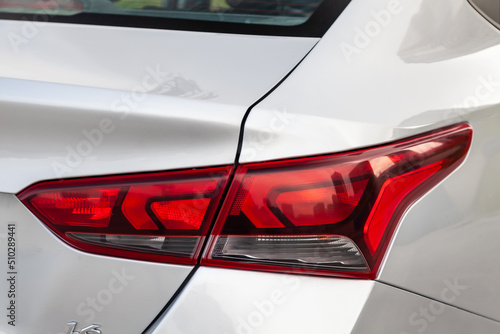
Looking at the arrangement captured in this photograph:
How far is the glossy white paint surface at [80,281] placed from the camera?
41.8 inches

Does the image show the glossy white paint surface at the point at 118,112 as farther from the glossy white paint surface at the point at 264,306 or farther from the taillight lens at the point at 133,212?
the glossy white paint surface at the point at 264,306

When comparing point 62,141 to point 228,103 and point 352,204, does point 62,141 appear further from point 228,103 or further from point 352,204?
point 352,204

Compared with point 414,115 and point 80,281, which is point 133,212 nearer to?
point 80,281

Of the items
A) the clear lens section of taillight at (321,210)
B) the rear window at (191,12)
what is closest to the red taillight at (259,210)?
the clear lens section of taillight at (321,210)

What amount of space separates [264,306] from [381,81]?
515mm

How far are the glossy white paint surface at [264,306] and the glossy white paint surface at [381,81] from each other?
0.24 meters

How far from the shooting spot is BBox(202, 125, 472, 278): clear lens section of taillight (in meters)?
1.06

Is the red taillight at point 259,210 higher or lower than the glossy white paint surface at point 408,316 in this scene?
higher

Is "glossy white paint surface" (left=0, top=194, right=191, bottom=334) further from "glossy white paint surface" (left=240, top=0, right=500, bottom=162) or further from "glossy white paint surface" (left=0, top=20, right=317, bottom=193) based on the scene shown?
"glossy white paint surface" (left=240, top=0, right=500, bottom=162)

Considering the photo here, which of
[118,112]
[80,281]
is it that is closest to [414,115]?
[118,112]

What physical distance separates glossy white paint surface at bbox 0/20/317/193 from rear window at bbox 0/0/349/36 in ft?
0.61

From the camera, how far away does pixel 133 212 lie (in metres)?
1.07

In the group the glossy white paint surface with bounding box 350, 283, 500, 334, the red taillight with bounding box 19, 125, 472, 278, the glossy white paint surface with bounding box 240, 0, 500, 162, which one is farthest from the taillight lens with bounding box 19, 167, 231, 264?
the glossy white paint surface with bounding box 350, 283, 500, 334

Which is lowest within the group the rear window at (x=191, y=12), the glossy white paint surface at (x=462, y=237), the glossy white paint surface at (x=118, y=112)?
the glossy white paint surface at (x=462, y=237)
